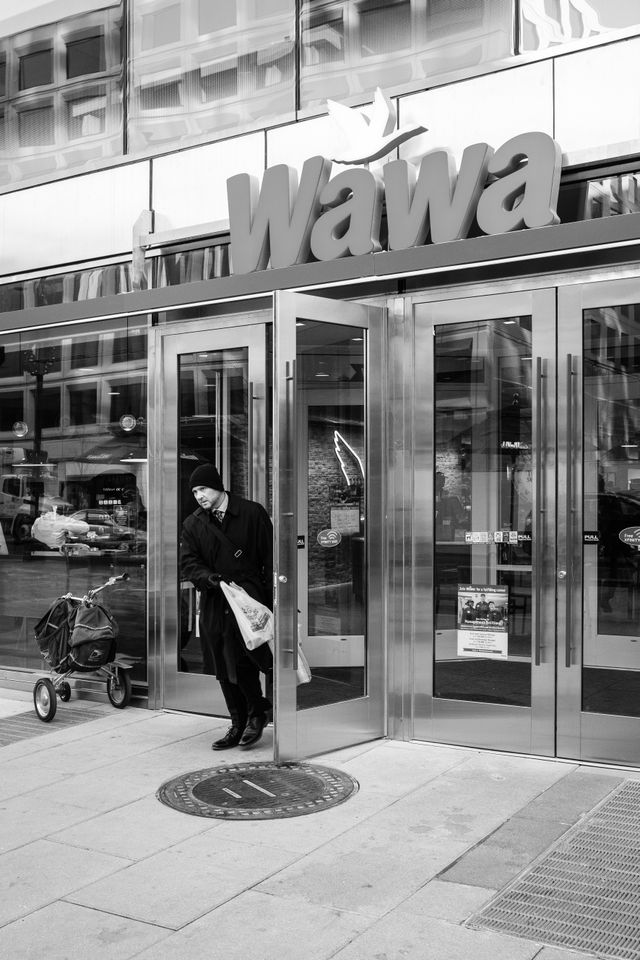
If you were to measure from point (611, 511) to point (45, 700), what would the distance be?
447cm

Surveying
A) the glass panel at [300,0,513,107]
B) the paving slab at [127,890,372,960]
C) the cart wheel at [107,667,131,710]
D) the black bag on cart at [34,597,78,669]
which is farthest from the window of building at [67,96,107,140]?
the paving slab at [127,890,372,960]

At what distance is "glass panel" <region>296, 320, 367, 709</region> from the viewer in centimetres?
693

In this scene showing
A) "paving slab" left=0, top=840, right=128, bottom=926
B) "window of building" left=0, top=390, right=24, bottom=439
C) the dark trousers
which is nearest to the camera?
"paving slab" left=0, top=840, right=128, bottom=926

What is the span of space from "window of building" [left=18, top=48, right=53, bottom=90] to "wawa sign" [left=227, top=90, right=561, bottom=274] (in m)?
3.34

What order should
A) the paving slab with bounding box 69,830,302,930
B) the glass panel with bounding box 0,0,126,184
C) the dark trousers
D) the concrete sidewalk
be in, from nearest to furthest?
the concrete sidewalk
the paving slab with bounding box 69,830,302,930
the dark trousers
the glass panel with bounding box 0,0,126,184

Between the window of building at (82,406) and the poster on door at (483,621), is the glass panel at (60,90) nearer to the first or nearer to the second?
the window of building at (82,406)

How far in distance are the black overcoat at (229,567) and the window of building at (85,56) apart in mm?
4919

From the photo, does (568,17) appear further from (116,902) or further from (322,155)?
(116,902)

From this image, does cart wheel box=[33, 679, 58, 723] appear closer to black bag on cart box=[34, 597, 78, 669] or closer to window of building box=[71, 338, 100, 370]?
black bag on cart box=[34, 597, 78, 669]

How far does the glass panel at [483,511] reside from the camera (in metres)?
6.71

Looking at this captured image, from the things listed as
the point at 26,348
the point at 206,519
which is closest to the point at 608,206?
the point at 206,519

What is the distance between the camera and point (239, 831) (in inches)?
206

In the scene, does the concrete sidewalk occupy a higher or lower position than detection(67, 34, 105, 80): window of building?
lower

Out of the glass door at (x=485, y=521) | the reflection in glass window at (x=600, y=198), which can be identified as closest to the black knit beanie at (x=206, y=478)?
the glass door at (x=485, y=521)
